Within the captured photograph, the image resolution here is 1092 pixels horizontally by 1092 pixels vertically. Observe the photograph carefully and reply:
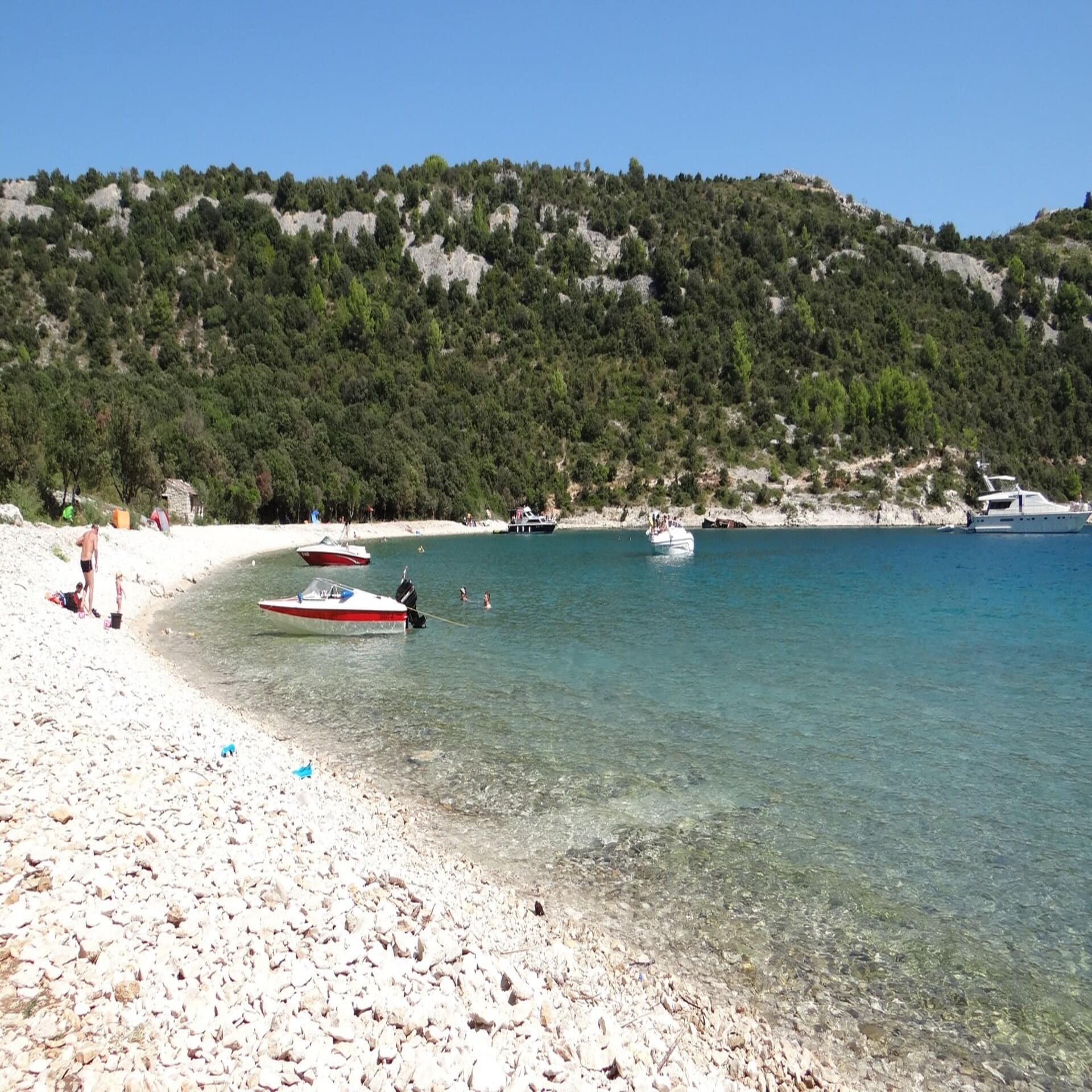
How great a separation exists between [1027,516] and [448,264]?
111602 millimetres

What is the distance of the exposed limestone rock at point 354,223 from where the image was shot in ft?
509

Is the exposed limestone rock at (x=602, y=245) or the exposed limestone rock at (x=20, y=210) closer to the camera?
the exposed limestone rock at (x=20, y=210)

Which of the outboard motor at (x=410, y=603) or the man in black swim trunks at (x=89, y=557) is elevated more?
the man in black swim trunks at (x=89, y=557)

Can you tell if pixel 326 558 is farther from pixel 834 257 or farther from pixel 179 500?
pixel 834 257

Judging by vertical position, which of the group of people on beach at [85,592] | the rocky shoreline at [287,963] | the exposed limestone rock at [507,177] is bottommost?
the rocky shoreline at [287,963]

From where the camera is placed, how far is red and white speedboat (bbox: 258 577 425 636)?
2353 cm

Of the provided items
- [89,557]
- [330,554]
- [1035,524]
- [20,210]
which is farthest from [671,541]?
[20,210]

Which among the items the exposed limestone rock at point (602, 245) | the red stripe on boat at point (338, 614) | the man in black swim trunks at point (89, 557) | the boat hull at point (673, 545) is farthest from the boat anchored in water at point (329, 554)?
the exposed limestone rock at point (602, 245)

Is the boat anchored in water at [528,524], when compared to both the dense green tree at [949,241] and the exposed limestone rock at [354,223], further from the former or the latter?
the dense green tree at [949,241]

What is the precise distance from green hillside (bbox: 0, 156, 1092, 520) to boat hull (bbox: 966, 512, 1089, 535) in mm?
28169

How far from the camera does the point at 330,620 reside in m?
24.1

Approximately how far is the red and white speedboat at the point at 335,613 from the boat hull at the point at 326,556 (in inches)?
814

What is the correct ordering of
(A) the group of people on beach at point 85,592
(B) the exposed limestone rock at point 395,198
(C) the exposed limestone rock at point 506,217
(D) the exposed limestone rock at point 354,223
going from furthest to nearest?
(B) the exposed limestone rock at point 395,198 → (C) the exposed limestone rock at point 506,217 → (D) the exposed limestone rock at point 354,223 → (A) the group of people on beach at point 85,592

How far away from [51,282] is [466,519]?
77.9 meters
